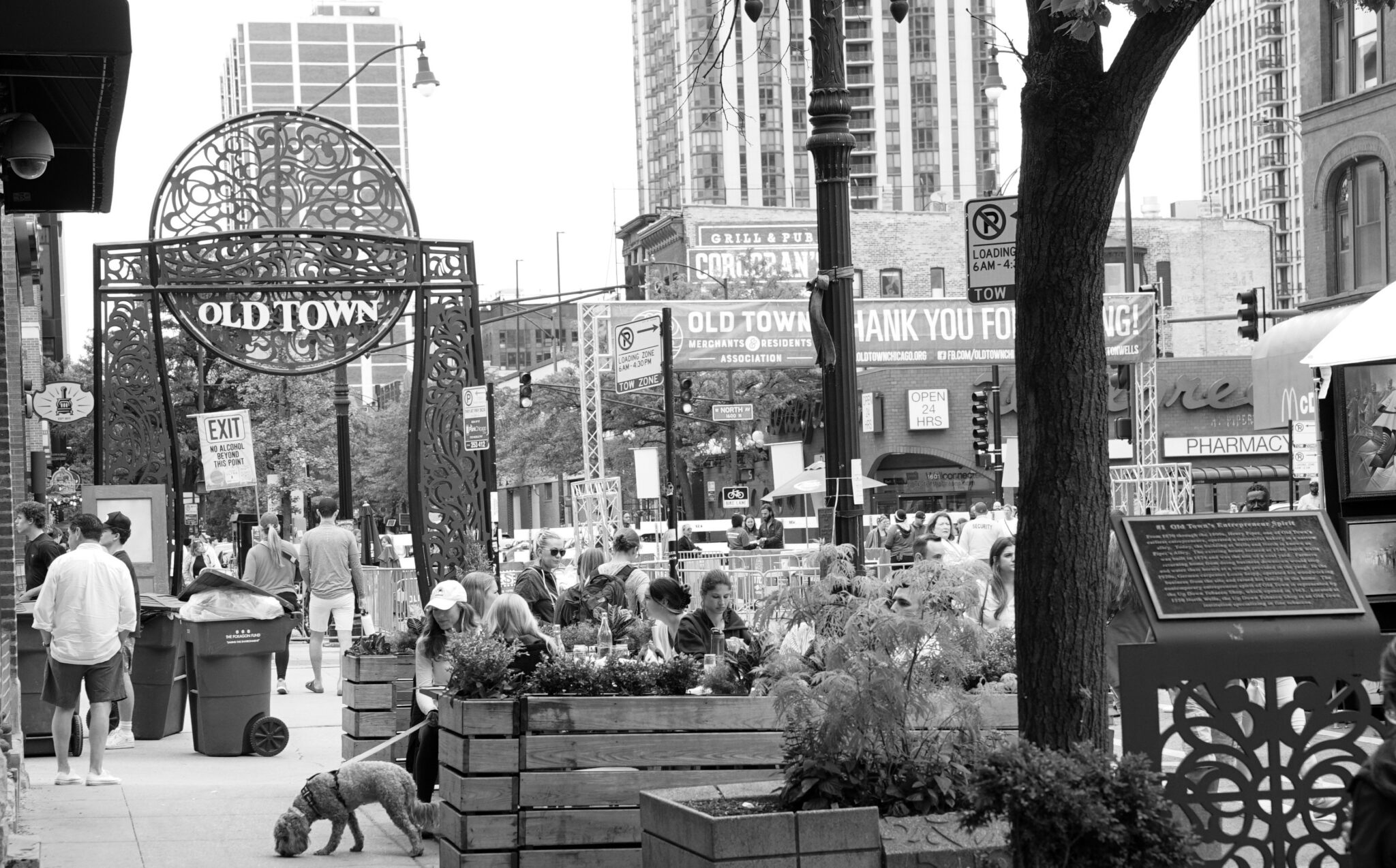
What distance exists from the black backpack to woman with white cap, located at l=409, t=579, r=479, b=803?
445 centimetres

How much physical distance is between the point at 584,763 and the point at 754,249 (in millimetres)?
77476

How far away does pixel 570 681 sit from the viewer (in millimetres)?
7180

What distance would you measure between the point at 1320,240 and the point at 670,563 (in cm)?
1822

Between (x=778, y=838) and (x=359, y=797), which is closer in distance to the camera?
(x=778, y=838)

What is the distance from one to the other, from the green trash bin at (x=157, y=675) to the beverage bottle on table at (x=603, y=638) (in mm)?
4052

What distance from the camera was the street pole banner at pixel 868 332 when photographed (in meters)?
30.1

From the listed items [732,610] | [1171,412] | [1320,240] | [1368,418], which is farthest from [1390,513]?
[1171,412]

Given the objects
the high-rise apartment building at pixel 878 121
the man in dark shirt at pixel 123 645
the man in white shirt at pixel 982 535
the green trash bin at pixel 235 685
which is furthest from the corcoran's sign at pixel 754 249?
the green trash bin at pixel 235 685

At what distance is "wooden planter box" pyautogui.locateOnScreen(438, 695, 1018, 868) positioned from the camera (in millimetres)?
6980

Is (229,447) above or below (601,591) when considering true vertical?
above

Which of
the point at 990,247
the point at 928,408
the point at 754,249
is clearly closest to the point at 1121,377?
the point at 928,408

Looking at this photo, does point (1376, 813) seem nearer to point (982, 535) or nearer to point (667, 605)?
point (667, 605)

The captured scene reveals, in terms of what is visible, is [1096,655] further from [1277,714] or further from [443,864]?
[443,864]

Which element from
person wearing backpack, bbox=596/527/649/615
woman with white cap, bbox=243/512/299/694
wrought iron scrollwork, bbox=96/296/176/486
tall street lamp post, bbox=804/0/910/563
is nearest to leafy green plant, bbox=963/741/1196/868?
tall street lamp post, bbox=804/0/910/563
